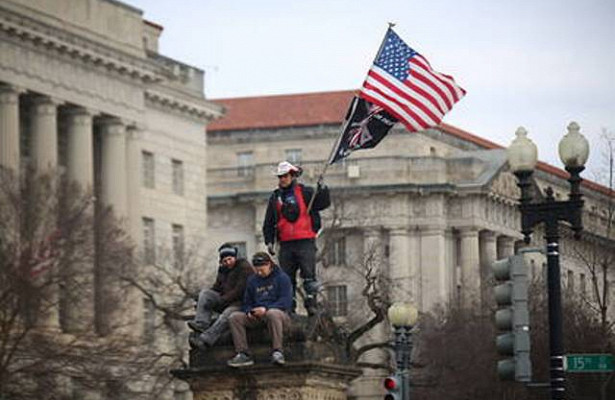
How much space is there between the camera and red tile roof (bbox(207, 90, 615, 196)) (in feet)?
536

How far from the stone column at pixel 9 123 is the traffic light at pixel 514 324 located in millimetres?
71447

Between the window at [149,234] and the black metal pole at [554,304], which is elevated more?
the window at [149,234]

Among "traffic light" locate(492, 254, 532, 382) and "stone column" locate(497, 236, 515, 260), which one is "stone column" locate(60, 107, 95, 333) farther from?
"traffic light" locate(492, 254, 532, 382)

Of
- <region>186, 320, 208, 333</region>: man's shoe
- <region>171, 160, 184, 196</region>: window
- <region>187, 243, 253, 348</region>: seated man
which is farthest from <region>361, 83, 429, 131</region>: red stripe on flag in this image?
<region>171, 160, 184, 196</region>: window

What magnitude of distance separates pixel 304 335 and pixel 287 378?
23.1 inches

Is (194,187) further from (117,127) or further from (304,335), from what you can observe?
(304,335)

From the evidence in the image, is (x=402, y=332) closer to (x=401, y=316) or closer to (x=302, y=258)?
(x=401, y=316)

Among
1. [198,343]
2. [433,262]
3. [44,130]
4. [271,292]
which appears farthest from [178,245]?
[271,292]

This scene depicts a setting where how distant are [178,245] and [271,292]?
84.7 m

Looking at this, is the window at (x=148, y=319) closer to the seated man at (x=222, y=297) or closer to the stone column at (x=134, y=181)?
the stone column at (x=134, y=181)

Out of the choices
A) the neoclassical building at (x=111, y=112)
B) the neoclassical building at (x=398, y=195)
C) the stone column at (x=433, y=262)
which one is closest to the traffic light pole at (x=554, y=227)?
the neoclassical building at (x=111, y=112)

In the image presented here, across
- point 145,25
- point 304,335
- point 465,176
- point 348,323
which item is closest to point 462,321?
point 348,323

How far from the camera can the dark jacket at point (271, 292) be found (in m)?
29.8

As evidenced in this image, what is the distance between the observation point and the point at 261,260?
2966cm
